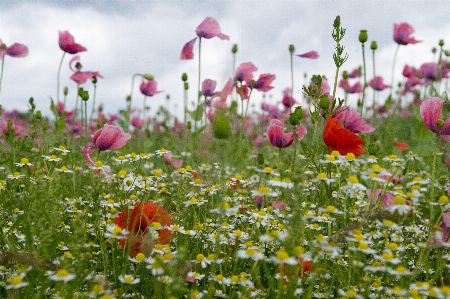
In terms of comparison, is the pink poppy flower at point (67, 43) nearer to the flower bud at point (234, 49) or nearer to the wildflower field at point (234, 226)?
the wildflower field at point (234, 226)

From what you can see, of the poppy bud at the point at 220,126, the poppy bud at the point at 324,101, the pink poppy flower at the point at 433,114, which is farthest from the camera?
the poppy bud at the point at 324,101

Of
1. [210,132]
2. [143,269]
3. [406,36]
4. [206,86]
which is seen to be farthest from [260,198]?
[406,36]

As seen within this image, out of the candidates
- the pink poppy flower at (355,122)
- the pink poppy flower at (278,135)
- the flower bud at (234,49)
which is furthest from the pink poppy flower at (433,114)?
the flower bud at (234,49)

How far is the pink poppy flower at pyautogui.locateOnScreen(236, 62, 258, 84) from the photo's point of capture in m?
3.07

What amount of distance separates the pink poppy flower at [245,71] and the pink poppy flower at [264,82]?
6 centimetres

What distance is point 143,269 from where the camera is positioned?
1702 mm

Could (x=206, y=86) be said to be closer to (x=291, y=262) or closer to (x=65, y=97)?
(x=65, y=97)

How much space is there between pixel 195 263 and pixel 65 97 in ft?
10.8

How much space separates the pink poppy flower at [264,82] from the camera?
311cm

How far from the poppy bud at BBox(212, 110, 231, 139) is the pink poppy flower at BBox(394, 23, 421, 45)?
308cm

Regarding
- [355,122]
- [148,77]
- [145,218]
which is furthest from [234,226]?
[148,77]

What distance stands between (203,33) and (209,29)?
4cm

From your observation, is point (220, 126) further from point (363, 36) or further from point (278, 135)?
point (363, 36)

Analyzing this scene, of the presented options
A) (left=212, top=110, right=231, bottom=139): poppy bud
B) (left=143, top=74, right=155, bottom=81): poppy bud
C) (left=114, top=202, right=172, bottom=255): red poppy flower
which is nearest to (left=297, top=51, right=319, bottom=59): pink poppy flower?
(left=143, top=74, right=155, bottom=81): poppy bud
